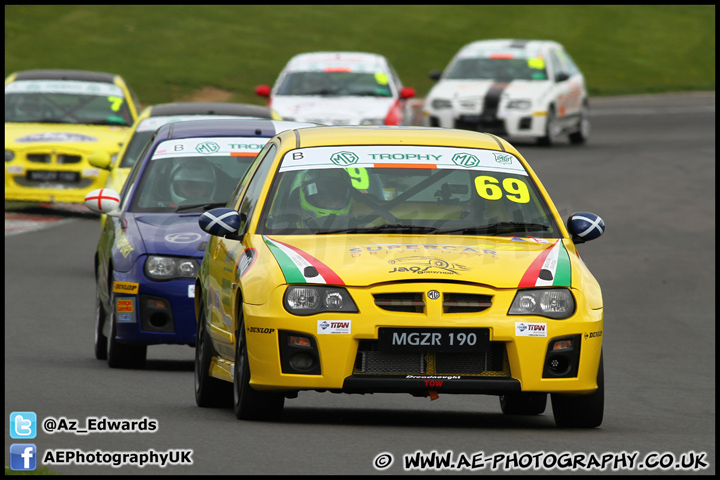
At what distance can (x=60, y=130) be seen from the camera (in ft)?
71.4

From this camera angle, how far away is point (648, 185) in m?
24.3

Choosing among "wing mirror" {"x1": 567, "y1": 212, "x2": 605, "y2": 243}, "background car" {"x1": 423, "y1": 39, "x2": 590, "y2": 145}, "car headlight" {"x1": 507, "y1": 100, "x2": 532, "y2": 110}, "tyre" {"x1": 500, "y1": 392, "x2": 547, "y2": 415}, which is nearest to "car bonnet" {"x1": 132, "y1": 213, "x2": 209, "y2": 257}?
"tyre" {"x1": 500, "y1": 392, "x2": 547, "y2": 415}

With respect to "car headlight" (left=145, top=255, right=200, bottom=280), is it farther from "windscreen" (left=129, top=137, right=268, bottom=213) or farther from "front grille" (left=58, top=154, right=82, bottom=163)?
"front grille" (left=58, top=154, right=82, bottom=163)

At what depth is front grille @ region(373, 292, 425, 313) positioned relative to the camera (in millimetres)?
7816

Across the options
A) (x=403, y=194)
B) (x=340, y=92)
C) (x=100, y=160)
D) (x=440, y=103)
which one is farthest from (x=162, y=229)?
(x=440, y=103)

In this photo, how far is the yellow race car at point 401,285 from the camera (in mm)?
7793

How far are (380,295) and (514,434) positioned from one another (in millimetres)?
963

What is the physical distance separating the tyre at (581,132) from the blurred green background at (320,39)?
39.3ft

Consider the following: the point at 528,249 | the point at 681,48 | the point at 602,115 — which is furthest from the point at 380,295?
the point at 681,48

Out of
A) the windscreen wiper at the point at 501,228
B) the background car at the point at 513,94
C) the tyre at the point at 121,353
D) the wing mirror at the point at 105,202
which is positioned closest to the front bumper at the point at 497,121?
the background car at the point at 513,94

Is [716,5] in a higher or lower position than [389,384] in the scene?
lower

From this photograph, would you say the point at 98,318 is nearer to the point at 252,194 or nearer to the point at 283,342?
the point at 252,194

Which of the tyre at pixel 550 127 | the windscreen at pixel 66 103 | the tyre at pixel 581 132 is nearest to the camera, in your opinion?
the windscreen at pixel 66 103

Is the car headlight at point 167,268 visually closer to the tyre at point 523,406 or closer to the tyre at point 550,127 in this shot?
the tyre at point 523,406
